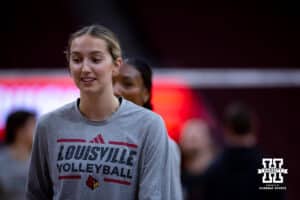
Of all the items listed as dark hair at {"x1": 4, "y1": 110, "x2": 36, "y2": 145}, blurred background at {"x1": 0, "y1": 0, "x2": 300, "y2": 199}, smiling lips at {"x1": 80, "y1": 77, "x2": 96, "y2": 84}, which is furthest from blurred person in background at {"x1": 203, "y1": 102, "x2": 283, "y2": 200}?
blurred background at {"x1": 0, "y1": 0, "x2": 300, "y2": 199}

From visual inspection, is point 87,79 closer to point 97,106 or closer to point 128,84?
point 97,106

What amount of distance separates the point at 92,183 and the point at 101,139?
14 cm

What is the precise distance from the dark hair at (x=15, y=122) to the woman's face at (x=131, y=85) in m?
1.37

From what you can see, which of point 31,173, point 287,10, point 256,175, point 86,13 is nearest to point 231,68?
point 287,10

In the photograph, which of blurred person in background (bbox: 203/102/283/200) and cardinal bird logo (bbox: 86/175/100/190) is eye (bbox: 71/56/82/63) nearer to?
cardinal bird logo (bbox: 86/175/100/190)

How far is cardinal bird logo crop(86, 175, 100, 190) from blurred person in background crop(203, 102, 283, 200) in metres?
0.89

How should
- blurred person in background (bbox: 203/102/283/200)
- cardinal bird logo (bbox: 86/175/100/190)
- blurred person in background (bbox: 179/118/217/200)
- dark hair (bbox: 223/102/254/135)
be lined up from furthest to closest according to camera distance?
blurred person in background (bbox: 179/118/217/200) → dark hair (bbox: 223/102/254/135) → blurred person in background (bbox: 203/102/283/200) → cardinal bird logo (bbox: 86/175/100/190)

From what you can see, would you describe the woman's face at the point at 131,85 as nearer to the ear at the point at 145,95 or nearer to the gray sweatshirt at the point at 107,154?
the ear at the point at 145,95

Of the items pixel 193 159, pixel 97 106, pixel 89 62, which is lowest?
pixel 97 106

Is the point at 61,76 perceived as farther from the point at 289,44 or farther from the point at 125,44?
the point at 289,44

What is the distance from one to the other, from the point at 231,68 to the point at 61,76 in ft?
5.79

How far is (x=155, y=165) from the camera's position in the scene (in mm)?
2244

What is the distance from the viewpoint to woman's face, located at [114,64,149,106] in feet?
9.25

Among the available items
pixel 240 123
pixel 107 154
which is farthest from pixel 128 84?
pixel 240 123
